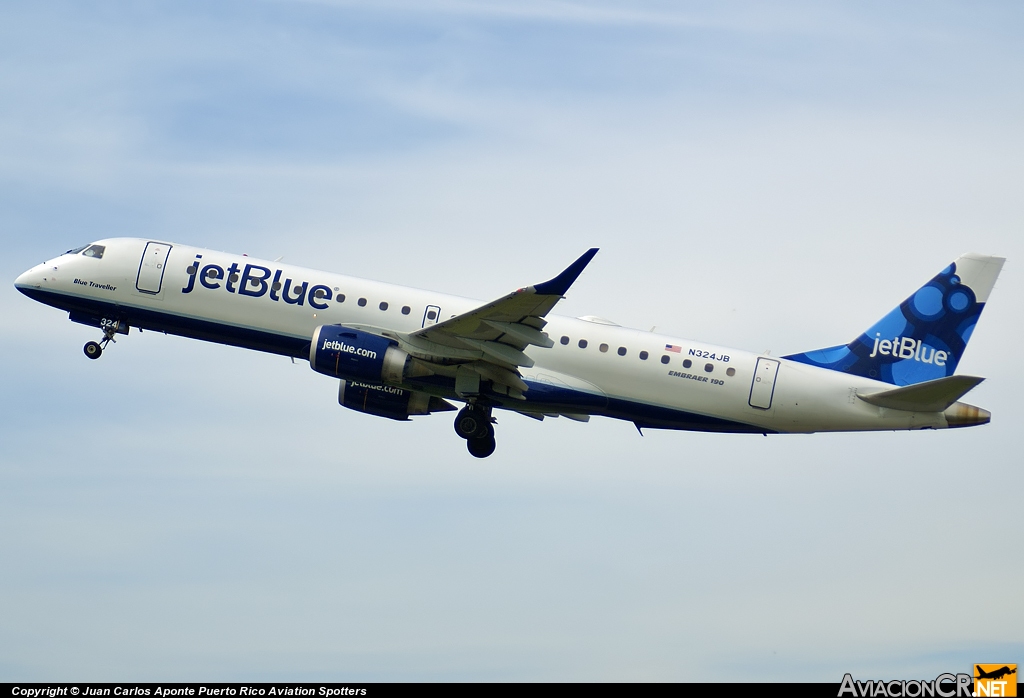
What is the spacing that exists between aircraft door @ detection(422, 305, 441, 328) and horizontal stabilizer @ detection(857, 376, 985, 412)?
44.5 feet

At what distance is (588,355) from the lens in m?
37.4

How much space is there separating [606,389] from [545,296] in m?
5.52

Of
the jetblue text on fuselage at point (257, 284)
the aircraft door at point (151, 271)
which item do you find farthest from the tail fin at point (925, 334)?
the aircraft door at point (151, 271)

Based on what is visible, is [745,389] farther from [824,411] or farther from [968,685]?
[968,685]

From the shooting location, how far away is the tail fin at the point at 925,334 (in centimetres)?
3844

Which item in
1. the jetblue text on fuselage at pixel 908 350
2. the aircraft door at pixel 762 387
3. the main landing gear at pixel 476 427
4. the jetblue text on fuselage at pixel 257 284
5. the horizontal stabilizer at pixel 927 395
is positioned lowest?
the main landing gear at pixel 476 427

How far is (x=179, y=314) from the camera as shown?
3869 centimetres

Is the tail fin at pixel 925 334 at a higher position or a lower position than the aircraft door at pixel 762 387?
higher

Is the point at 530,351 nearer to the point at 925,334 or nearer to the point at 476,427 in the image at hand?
the point at 476,427

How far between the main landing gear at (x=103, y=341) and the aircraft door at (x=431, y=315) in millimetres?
10645

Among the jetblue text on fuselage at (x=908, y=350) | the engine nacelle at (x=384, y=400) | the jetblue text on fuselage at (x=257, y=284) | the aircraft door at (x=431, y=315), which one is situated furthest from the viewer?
the engine nacelle at (x=384, y=400)

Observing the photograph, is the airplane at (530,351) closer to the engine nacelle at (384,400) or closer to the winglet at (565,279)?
the engine nacelle at (384,400)

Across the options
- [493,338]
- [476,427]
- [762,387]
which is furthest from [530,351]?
[762,387]

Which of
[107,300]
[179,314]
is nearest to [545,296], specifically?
[179,314]
